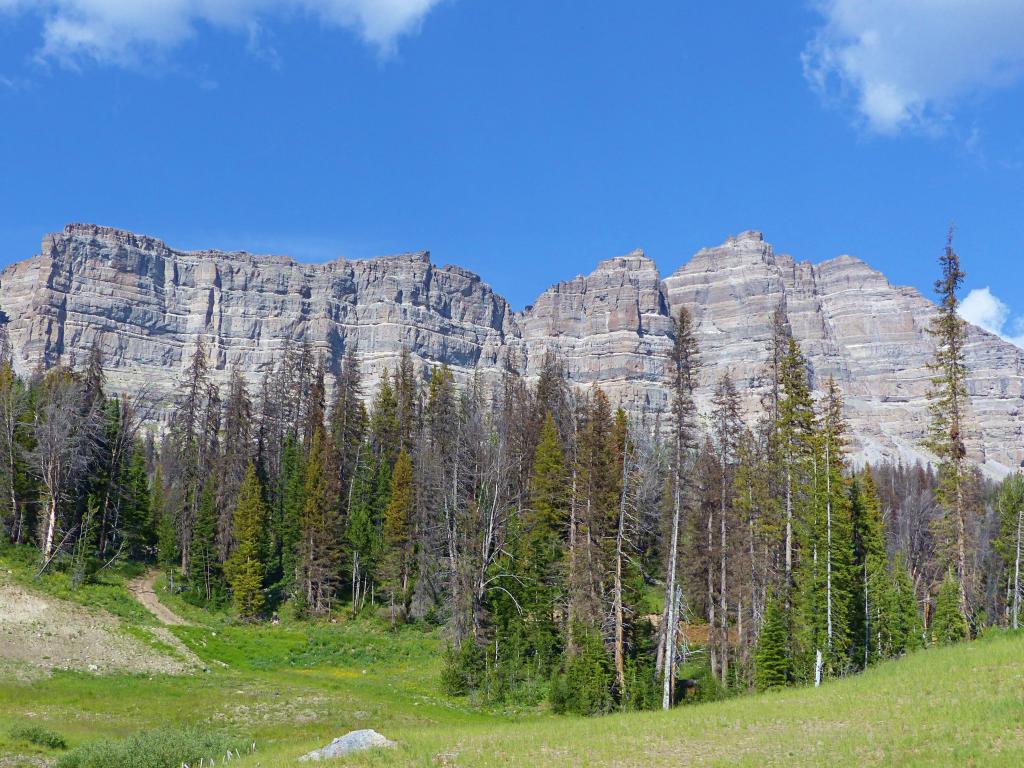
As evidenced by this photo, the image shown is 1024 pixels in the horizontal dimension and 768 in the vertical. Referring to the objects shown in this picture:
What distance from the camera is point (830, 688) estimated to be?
23.3 metres

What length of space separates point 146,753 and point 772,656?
2388 cm

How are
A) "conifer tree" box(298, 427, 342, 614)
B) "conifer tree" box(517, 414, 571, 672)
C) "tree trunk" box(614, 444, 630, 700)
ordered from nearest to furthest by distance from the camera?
"tree trunk" box(614, 444, 630, 700)
"conifer tree" box(517, 414, 571, 672)
"conifer tree" box(298, 427, 342, 614)

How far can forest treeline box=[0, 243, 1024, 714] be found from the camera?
35500mm

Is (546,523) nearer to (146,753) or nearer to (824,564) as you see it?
(824,564)

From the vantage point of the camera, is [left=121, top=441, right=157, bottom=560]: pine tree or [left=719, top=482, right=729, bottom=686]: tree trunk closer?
[left=719, top=482, right=729, bottom=686]: tree trunk

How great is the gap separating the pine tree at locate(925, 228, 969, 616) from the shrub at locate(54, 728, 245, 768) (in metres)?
25.4

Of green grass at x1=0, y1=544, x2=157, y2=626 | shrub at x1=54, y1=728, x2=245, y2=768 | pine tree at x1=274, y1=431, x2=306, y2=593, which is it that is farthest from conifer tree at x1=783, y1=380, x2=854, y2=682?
pine tree at x1=274, y1=431, x2=306, y2=593

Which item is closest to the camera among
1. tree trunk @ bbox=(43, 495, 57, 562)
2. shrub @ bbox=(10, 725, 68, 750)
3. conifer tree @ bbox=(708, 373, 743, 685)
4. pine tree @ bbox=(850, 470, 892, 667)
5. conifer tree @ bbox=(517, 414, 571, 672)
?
shrub @ bbox=(10, 725, 68, 750)

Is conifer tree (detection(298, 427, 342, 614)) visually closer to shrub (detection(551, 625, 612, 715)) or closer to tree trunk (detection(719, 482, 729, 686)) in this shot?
shrub (detection(551, 625, 612, 715))

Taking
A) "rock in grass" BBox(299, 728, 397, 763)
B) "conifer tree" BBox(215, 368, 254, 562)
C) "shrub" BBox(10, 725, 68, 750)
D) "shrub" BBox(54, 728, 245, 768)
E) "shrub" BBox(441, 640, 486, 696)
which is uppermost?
"conifer tree" BBox(215, 368, 254, 562)

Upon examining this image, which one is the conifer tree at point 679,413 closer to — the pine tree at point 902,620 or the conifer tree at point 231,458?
the pine tree at point 902,620

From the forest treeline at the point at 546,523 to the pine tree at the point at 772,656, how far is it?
0.34ft

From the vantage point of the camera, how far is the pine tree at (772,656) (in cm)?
3361

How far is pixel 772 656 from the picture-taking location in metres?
34.0
